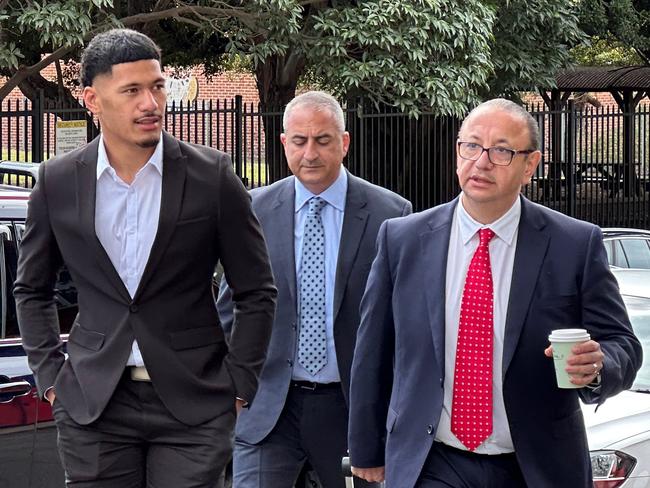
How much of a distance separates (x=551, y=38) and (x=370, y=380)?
51.1 feet

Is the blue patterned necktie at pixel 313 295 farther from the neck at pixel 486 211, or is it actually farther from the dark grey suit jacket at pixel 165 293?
the neck at pixel 486 211

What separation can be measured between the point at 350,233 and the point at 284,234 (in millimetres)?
258

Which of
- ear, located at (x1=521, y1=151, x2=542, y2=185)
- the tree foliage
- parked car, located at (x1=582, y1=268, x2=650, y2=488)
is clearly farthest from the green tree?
ear, located at (x1=521, y1=151, x2=542, y2=185)

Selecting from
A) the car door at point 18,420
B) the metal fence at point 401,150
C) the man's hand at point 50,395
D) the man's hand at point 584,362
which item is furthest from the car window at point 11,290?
the metal fence at point 401,150

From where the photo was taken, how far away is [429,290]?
3975 millimetres

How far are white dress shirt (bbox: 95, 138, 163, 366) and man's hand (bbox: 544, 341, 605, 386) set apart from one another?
4.04 feet

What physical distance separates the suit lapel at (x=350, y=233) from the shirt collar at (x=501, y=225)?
1158 millimetres

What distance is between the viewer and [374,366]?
4117 mm

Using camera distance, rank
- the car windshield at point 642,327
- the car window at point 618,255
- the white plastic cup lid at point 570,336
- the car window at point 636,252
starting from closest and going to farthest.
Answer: the white plastic cup lid at point 570,336
the car windshield at point 642,327
the car window at point 618,255
the car window at point 636,252

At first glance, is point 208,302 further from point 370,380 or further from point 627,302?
point 627,302

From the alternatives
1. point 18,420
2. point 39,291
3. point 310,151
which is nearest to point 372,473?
point 39,291

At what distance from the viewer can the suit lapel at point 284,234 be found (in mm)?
5184

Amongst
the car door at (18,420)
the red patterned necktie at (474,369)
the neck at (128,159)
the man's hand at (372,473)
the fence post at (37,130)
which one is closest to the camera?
the red patterned necktie at (474,369)

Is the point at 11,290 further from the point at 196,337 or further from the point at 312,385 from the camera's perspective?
the point at 196,337
